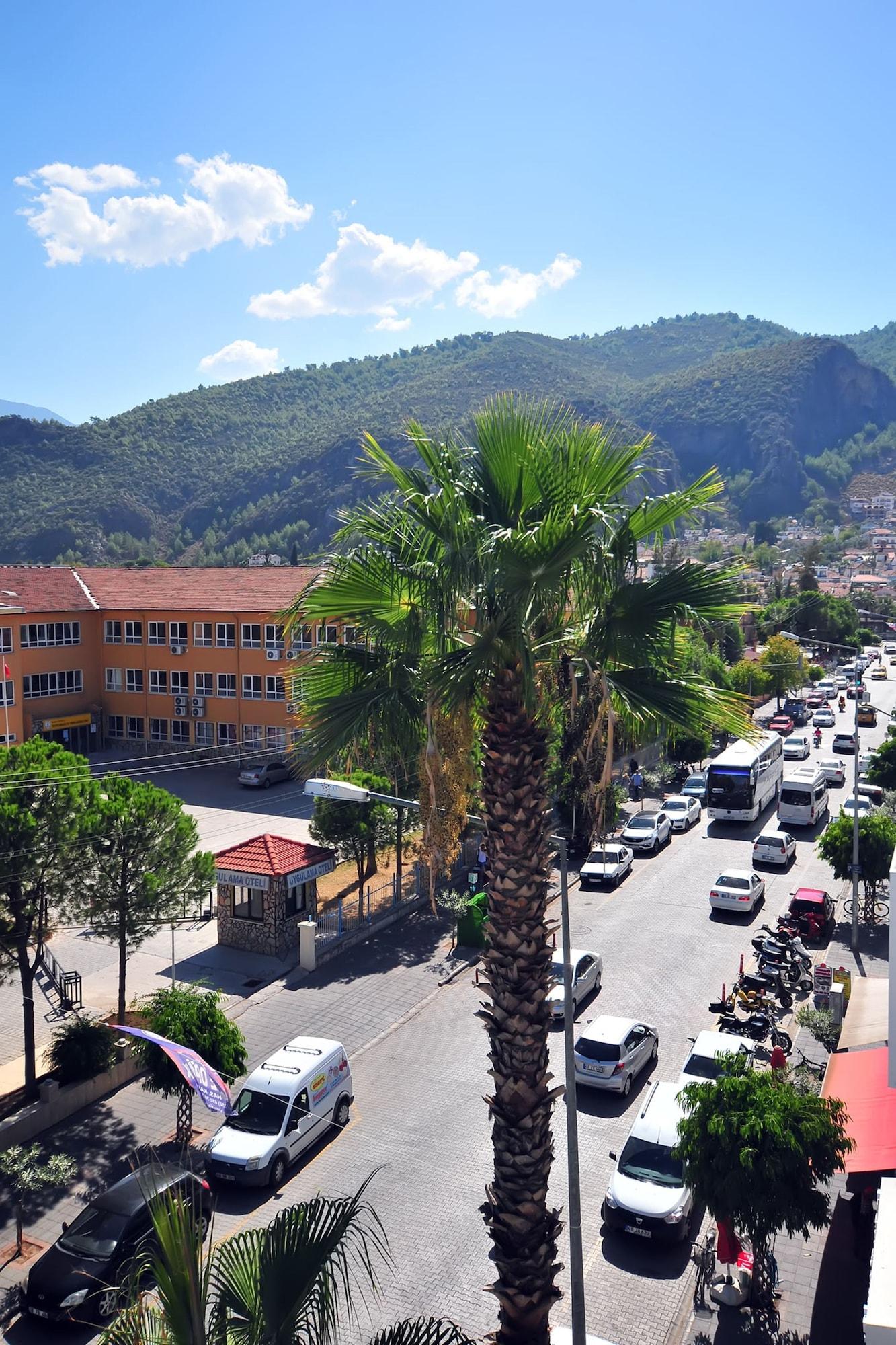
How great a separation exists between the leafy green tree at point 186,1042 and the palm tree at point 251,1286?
30.4 feet

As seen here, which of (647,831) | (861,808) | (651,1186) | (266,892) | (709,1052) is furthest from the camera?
(861,808)

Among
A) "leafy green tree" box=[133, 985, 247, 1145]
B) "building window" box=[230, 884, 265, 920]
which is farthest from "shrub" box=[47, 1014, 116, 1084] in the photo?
"building window" box=[230, 884, 265, 920]

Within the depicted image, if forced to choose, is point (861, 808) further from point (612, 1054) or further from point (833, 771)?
point (612, 1054)

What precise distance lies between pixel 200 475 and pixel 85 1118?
A: 186 meters

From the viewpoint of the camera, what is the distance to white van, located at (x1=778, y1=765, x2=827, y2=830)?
1377 inches

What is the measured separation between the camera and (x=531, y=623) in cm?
A: 717

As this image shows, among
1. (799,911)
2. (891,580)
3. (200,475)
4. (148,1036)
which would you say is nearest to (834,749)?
(799,911)

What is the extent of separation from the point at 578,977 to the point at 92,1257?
1063 centimetres

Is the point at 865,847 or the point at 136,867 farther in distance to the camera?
the point at 865,847

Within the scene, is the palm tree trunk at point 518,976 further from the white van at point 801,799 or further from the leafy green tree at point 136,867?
the white van at point 801,799

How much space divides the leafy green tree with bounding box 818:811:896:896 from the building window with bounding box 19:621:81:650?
118ft

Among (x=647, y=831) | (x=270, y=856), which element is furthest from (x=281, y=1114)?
(x=647, y=831)

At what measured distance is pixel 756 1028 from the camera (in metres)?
19.0

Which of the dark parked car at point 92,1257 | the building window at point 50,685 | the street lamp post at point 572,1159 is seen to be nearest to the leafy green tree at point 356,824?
the dark parked car at point 92,1257
